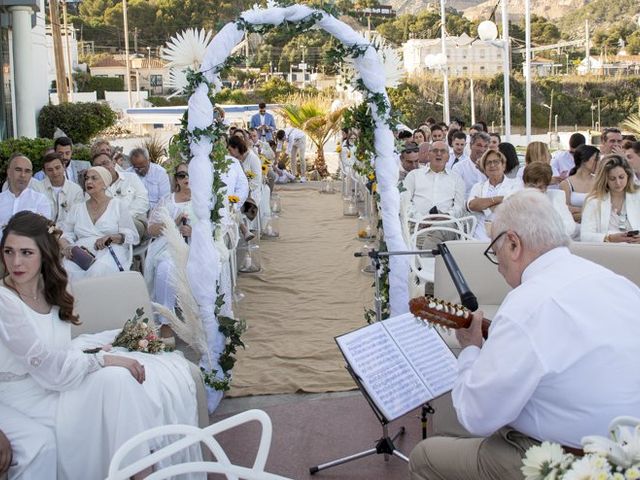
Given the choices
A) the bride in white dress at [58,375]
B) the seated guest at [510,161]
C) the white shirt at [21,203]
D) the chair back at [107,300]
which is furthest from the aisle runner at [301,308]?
A: the white shirt at [21,203]

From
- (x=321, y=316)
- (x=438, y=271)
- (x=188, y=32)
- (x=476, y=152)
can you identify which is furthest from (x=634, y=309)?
(x=476, y=152)

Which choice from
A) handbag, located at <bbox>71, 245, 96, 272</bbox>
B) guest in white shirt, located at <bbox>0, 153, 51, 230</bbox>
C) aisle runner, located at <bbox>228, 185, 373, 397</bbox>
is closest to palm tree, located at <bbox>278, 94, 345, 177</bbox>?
aisle runner, located at <bbox>228, 185, 373, 397</bbox>

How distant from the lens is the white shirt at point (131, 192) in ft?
24.6

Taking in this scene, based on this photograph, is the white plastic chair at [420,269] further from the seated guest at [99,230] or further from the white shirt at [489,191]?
the seated guest at [99,230]

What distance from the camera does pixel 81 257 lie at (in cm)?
633

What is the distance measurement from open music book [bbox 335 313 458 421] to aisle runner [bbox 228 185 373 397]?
1692mm

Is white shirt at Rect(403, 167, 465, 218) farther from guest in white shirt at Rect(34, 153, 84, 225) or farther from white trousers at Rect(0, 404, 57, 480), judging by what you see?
white trousers at Rect(0, 404, 57, 480)

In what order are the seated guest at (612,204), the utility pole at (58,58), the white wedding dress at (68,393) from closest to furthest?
the white wedding dress at (68,393), the seated guest at (612,204), the utility pole at (58,58)

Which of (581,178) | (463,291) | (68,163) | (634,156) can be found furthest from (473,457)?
(68,163)

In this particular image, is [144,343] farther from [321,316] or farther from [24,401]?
[321,316]

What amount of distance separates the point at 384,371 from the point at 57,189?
4.64 m

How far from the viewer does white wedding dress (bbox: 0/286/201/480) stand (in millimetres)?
3469

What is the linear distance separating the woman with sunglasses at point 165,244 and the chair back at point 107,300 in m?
1.94

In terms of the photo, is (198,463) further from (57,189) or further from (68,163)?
(68,163)
